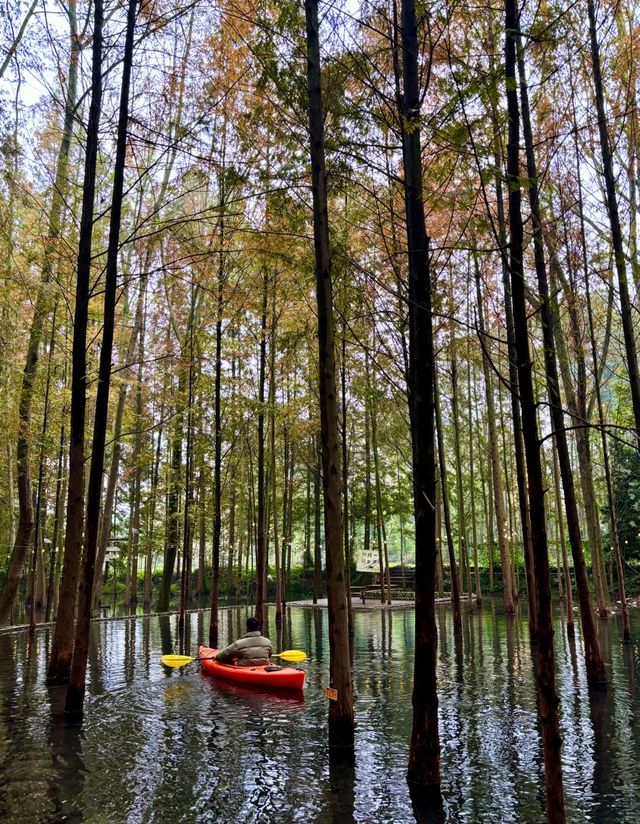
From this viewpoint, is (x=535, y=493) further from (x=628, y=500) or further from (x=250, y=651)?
(x=628, y=500)

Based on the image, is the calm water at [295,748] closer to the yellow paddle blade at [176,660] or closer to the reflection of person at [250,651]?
the yellow paddle blade at [176,660]

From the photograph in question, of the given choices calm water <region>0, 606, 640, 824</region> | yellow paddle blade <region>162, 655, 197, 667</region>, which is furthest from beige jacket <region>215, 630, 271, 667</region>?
yellow paddle blade <region>162, 655, 197, 667</region>

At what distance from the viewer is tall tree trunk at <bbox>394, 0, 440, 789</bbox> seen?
4.77m

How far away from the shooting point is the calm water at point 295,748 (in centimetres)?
486

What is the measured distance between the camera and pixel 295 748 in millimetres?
6402

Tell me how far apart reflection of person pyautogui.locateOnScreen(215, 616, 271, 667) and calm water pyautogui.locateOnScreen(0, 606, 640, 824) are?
458mm

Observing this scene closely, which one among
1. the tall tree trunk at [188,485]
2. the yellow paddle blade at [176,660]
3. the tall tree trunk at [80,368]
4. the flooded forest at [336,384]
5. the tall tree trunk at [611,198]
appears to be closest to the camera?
the flooded forest at [336,384]

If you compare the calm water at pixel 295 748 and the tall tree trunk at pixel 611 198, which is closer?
the calm water at pixel 295 748

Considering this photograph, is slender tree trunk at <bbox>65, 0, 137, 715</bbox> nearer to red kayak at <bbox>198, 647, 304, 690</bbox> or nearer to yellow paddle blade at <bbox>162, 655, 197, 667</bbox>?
red kayak at <bbox>198, 647, 304, 690</bbox>

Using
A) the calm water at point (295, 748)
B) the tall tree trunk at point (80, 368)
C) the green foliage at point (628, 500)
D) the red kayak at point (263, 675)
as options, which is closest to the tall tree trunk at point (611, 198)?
the calm water at point (295, 748)

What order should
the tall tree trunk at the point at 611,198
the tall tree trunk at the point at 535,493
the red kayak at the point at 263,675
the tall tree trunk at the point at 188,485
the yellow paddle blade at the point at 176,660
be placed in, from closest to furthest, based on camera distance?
1. the tall tree trunk at the point at 535,493
2. the tall tree trunk at the point at 611,198
3. the red kayak at the point at 263,675
4. the yellow paddle blade at the point at 176,660
5. the tall tree trunk at the point at 188,485

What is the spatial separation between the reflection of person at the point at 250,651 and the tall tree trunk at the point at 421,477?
534cm

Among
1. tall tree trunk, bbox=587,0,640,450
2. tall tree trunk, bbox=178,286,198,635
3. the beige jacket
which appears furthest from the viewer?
tall tree trunk, bbox=178,286,198,635

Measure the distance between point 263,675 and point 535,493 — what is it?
715 centimetres
